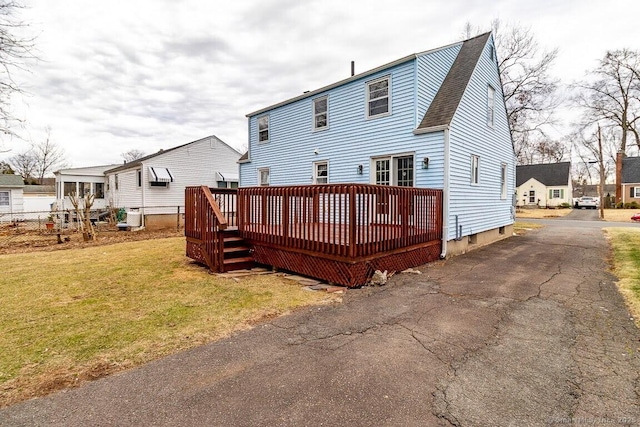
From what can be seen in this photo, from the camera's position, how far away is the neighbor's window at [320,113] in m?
11.6

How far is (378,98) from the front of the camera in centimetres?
996

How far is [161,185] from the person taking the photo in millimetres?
18703

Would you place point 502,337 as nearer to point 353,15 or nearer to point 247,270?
point 247,270

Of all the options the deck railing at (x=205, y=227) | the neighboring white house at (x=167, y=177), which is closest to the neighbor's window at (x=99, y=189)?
the neighboring white house at (x=167, y=177)

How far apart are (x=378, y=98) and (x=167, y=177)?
13.9m

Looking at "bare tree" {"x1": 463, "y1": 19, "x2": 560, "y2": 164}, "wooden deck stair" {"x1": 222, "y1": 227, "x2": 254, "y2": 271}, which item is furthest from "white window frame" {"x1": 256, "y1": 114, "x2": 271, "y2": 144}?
"bare tree" {"x1": 463, "y1": 19, "x2": 560, "y2": 164}

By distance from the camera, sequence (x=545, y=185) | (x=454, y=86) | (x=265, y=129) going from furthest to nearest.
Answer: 1. (x=545, y=185)
2. (x=265, y=129)
3. (x=454, y=86)

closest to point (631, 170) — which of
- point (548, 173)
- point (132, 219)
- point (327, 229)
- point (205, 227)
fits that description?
point (548, 173)

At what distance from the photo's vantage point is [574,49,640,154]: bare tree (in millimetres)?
31234

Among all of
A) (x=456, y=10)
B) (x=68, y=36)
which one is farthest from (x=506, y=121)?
(x=68, y=36)

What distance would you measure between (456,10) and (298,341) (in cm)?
1132

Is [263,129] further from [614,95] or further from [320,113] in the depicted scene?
[614,95]

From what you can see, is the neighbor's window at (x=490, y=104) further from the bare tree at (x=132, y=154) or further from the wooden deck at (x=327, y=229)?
the bare tree at (x=132, y=154)

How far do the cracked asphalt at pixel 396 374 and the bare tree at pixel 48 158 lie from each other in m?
51.2
